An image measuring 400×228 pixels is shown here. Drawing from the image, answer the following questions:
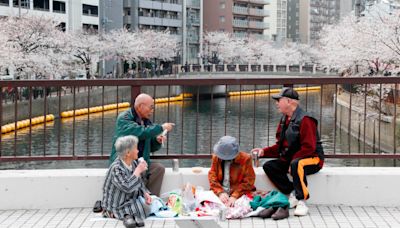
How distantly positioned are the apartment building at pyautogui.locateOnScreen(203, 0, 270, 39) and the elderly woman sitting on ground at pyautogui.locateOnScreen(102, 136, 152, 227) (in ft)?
290

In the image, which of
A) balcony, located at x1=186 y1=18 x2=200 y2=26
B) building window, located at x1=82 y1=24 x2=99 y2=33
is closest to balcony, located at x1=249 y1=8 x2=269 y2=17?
balcony, located at x1=186 y1=18 x2=200 y2=26

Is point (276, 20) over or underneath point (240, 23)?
over

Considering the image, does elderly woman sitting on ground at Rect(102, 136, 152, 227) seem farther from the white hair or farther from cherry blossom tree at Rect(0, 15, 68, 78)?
cherry blossom tree at Rect(0, 15, 68, 78)

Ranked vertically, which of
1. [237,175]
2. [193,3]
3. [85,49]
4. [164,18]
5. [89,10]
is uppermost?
[193,3]

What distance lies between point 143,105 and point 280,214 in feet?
5.66

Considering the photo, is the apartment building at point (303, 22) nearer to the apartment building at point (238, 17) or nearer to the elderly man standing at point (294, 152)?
the apartment building at point (238, 17)

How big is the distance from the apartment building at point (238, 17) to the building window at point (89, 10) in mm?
27798

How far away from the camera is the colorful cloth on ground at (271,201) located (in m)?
6.24

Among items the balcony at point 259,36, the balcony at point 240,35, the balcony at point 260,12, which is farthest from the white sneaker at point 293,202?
the balcony at point 260,12

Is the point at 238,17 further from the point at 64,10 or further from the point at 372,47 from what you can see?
the point at 372,47

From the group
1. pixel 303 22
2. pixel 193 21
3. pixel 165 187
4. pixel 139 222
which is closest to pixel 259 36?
pixel 193 21

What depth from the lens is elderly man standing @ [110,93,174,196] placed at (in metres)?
6.32

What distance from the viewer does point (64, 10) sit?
62438mm

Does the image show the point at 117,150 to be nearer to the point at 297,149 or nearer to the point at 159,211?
the point at 159,211
